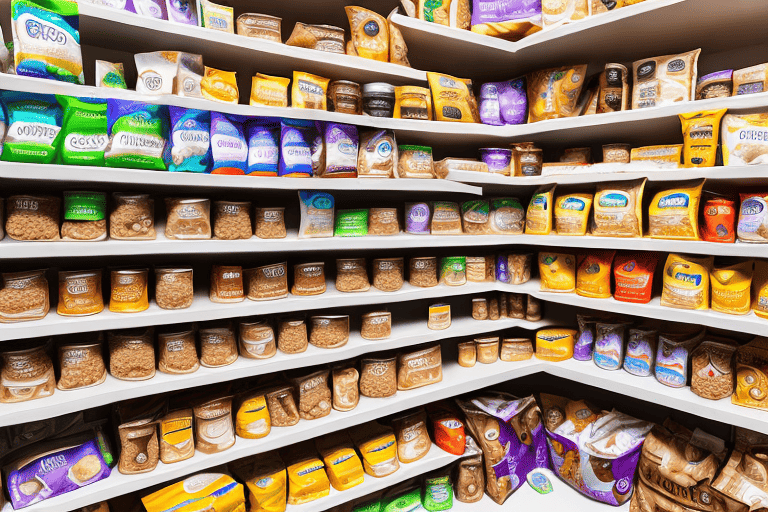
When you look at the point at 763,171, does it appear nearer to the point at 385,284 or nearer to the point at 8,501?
the point at 385,284

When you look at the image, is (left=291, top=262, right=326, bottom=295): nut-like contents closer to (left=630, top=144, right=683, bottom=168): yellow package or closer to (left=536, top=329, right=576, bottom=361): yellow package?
(left=536, top=329, right=576, bottom=361): yellow package

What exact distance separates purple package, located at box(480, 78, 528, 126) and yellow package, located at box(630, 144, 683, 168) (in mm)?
554

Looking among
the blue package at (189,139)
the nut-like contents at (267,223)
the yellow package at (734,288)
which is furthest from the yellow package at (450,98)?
the yellow package at (734,288)

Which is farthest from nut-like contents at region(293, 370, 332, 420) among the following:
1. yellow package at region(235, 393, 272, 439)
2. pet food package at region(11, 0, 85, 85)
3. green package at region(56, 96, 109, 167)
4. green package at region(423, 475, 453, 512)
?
pet food package at region(11, 0, 85, 85)

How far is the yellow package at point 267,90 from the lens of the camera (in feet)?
5.01

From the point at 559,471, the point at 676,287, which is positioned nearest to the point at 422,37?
the point at 676,287

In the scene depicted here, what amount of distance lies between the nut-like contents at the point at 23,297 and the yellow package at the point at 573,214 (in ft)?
6.59

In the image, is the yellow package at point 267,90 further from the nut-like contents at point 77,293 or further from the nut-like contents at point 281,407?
the nut-like contents at point 281,407

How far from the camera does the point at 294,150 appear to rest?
1558 millimetres

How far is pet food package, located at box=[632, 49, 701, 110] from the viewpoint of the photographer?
164 cm

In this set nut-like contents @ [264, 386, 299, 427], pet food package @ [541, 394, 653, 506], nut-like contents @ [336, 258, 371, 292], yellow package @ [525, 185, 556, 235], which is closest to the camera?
nut-like contents @ [264, 386, 299, 427]

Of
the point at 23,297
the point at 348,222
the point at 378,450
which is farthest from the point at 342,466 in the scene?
the point at 23,297

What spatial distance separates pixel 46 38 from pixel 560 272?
2.09m

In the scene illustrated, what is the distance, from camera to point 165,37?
4.61ft
